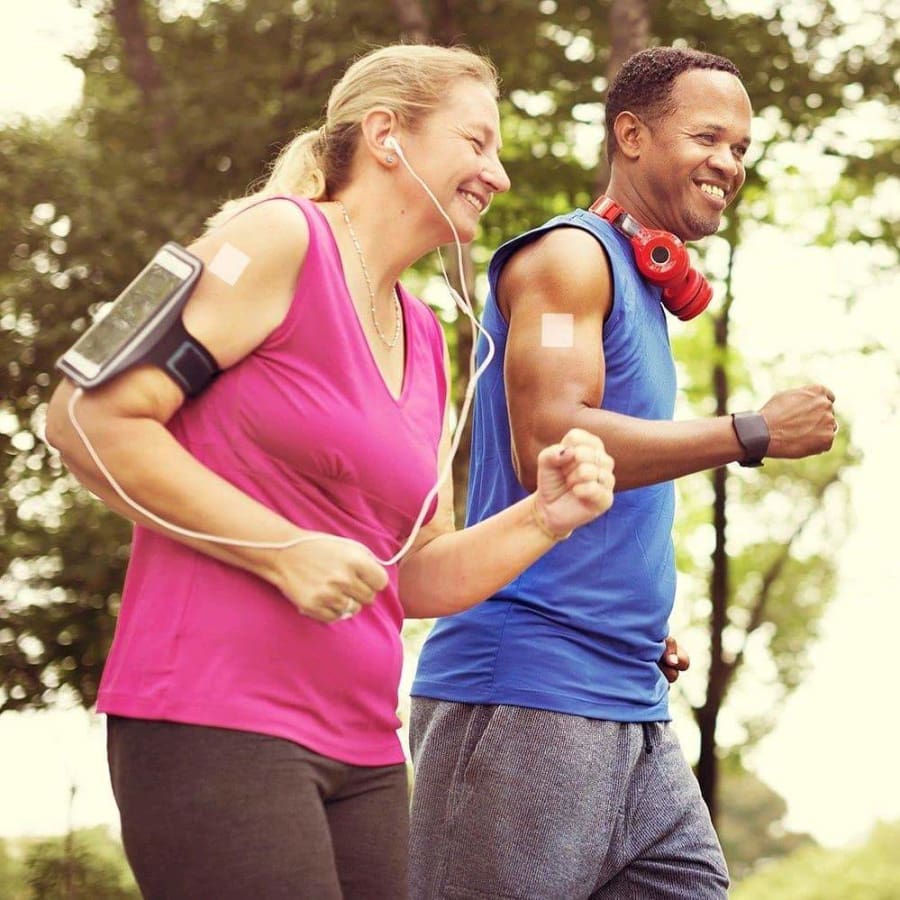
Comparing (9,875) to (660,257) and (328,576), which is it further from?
(328,576)

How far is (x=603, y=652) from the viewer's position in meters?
3.23

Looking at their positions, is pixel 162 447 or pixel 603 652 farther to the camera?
pixel 603 652

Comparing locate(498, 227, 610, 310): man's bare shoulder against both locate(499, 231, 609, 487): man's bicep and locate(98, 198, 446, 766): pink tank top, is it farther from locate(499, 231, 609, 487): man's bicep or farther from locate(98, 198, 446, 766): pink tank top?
locate(98, 198, 446, 766): pink tank top

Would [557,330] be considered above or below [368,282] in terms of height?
below

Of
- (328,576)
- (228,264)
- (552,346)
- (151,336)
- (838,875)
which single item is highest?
(228,264)

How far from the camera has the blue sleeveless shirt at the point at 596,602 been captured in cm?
321

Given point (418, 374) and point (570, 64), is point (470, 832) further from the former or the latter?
point (570, 64)

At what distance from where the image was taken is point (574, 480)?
242cm

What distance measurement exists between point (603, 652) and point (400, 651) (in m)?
0.80

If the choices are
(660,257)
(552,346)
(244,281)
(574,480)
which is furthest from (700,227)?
(244,281)

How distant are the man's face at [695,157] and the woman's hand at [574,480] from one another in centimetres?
127

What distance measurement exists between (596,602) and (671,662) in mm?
374

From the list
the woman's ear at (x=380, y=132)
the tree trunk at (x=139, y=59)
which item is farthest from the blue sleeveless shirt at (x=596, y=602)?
the tree trunk at (x=139, y=59)

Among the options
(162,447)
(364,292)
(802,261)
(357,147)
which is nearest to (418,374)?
(364,292)
